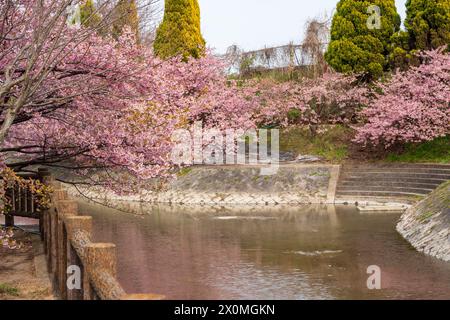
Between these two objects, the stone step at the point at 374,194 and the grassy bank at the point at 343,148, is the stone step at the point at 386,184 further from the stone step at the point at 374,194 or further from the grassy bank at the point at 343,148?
the grassy bank at the point at 343,148

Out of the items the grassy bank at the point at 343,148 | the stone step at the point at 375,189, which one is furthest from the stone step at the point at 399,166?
the stone step at the point at 375,189

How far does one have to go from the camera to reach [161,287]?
41.9ft

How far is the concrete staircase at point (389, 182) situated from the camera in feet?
91.5

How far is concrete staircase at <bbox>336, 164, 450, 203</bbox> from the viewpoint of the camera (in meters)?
27.9

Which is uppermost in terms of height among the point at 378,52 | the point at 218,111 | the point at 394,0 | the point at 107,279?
the point at 394,0

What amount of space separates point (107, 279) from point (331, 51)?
35031 mm

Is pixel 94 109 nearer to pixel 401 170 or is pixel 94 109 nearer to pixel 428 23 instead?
pixel 401 170

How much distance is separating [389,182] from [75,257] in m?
23.8

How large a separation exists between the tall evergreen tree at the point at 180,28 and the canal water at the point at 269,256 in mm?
16714

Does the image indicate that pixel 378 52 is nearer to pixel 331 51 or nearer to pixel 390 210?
pixel 331 51

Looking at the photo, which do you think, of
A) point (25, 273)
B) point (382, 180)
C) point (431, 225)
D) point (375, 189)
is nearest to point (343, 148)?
point (382, 180)

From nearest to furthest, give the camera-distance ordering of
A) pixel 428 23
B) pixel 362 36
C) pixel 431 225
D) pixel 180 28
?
pixel 431 225, pixel 428 23, pixel 362 36, pixel 180 28

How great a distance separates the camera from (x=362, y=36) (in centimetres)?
3809
